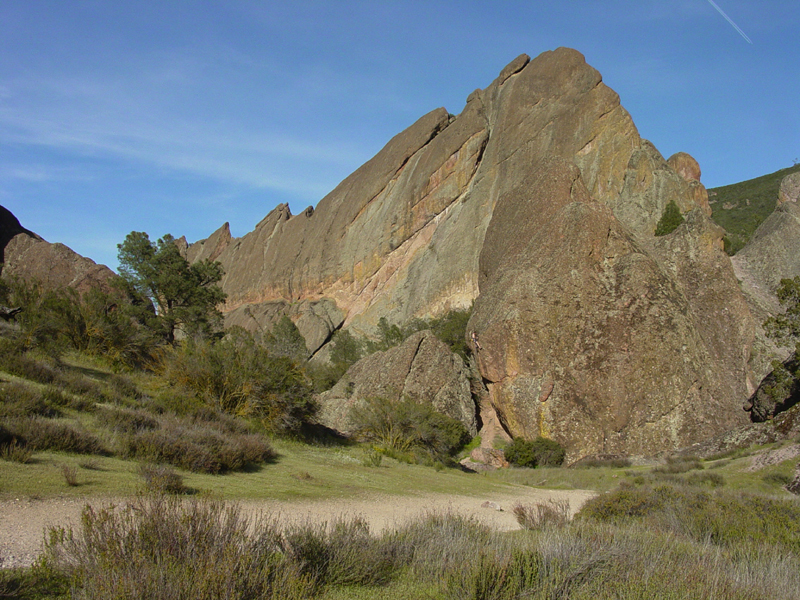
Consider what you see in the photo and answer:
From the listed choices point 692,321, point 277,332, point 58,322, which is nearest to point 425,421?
point 58,322

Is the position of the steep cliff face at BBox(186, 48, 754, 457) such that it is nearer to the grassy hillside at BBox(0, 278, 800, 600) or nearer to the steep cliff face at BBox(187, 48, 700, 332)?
the steep cliff face at BBox(187, 48, 700, 332)

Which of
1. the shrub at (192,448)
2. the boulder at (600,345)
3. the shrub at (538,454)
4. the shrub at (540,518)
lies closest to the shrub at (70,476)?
the shrub at (192,448)

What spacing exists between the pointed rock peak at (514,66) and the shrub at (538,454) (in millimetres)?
45424

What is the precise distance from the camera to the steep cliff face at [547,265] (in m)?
22.2

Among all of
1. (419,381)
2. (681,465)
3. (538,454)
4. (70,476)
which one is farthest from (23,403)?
(419,381)

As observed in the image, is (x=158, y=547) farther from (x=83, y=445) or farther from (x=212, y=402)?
(x=212, y=402)

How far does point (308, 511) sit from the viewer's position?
7.36m

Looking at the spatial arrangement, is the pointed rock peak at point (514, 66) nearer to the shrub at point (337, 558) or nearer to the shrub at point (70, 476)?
the shrub at point (70, 476)

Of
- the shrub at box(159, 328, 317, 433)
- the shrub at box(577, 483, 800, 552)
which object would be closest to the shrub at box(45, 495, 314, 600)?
the shrub at box(577, 483, 800, 552)

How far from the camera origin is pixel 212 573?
129 inches

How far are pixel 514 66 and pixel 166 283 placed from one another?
44.6 m

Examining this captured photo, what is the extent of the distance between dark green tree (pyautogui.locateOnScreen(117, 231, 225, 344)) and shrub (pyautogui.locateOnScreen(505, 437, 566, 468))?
15.4 m

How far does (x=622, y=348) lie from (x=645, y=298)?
2.61m

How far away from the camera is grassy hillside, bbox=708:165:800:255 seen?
61.7 meters
